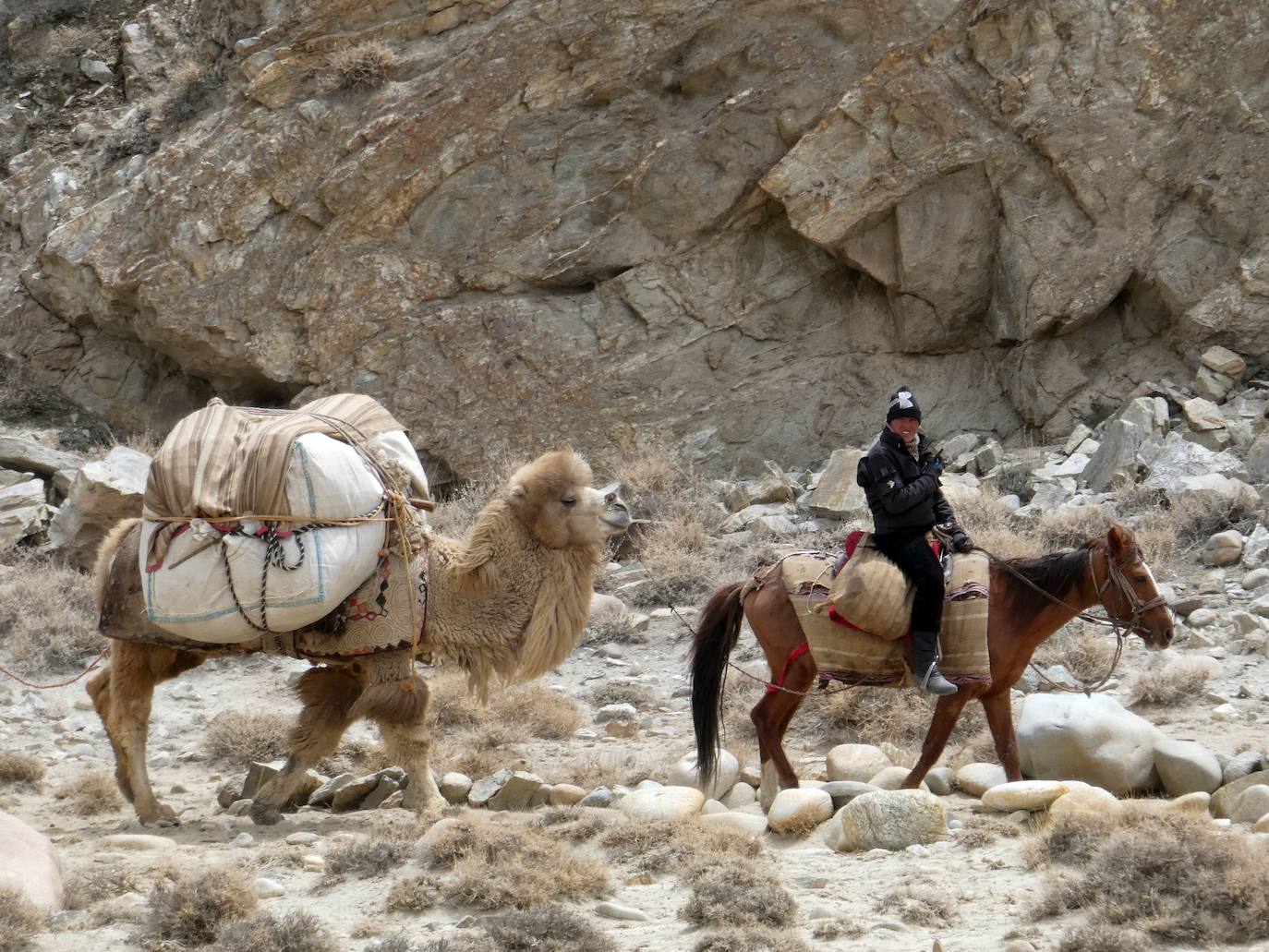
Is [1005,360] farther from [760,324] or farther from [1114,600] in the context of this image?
[1114,600]

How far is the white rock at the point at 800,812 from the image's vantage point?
7004 millimetres

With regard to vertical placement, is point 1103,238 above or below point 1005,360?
above

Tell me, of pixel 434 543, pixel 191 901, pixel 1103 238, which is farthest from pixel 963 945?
pixel 1103 238

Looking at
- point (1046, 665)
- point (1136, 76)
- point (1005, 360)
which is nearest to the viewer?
point (1046, 665)

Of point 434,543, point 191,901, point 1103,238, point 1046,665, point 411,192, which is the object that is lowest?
point 1046,665

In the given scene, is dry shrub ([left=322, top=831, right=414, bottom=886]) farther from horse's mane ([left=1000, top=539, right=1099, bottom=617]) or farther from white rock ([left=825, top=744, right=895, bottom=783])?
horse's mane ([left=1000, top=539, right=1099, bottom=617])

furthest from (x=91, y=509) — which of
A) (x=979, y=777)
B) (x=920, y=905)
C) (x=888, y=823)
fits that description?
(x=920, y=905)

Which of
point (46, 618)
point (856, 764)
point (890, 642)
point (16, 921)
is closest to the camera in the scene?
point (16, 921)

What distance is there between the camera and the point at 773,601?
8328mm

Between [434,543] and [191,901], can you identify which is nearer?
[191,901]

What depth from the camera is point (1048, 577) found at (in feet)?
26.3

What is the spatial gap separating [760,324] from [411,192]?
14.5 feet

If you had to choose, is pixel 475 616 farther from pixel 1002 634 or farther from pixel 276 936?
pixel 1002 634

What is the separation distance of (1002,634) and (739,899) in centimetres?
302
